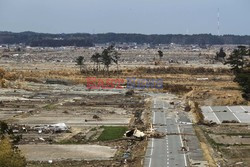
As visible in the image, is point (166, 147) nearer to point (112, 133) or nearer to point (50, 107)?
point (112, 133)

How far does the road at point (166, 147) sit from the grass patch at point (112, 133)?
140 inches

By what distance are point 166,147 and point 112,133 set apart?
30.9ft

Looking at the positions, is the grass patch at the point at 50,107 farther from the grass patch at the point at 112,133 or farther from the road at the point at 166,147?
the grass patch at the point at 112,133

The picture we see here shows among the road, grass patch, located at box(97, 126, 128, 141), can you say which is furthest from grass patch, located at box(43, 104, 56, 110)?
grass patch, located at box(97, 126, 128, 141)

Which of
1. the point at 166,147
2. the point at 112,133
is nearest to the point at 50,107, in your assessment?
the point at 112,133

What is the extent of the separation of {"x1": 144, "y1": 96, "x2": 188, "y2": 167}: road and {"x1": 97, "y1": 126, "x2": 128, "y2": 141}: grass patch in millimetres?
3561

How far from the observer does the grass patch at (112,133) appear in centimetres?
4628

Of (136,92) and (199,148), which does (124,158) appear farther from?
(136,92)

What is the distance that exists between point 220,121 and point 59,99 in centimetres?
3175

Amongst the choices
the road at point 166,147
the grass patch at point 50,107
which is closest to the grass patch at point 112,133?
the road at point 166,147

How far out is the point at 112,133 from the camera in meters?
48.7

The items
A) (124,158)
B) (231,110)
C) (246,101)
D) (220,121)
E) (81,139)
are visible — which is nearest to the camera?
(124,158)

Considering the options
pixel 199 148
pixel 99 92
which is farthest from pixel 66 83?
pixel 199 148

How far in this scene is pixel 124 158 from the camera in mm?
36844
